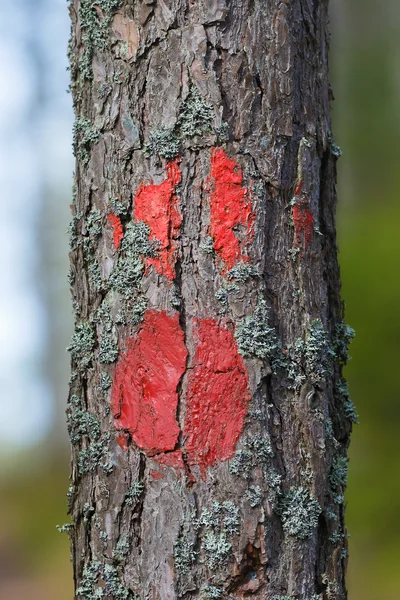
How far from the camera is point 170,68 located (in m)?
0.75

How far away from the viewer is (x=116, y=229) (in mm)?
769

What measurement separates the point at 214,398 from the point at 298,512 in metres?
0.17

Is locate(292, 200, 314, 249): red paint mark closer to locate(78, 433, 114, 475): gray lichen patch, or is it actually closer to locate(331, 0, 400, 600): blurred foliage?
locate(78, 433, 114, 475): gray lichen patch

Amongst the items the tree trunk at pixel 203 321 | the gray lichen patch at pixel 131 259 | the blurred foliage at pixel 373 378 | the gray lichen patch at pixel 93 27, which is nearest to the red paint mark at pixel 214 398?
the tree trunk at pixel 203 321

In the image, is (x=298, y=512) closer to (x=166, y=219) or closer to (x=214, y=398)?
(x=214, y=398)

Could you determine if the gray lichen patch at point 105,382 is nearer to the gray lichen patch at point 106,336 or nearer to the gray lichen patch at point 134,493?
the gray lichen patch at point 106,336

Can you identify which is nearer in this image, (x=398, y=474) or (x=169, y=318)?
(x=169, y=318)

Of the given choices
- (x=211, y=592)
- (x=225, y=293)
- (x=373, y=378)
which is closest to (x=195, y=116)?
(x=225, y=293)

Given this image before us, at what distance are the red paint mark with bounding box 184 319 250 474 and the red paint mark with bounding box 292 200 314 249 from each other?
16cm

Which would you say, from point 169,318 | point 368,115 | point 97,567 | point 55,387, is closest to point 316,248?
point 169,318

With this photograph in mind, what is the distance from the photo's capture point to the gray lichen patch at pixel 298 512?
71 cm

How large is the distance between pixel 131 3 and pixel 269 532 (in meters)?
0.68

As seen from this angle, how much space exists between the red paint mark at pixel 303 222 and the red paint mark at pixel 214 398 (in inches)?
6.3

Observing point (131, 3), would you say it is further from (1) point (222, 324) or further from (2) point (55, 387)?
(2) point (55, 387)
